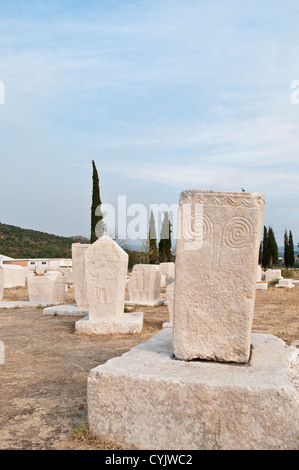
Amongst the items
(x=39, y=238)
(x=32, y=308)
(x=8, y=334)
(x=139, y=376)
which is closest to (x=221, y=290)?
(x=139, y=376)

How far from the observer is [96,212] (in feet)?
67.0

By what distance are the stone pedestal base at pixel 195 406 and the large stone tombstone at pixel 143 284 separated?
27.9 ft

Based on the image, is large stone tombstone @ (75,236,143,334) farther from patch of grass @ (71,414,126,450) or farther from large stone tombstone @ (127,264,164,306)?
large stone tombstone @ (127,264,164,306)

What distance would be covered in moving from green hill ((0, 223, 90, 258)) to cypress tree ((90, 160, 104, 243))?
20079 millimetres

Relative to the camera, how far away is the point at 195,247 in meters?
3.10

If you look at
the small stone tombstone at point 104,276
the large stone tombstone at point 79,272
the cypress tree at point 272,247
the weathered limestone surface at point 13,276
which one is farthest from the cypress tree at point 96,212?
the cypress tree at point 272,247

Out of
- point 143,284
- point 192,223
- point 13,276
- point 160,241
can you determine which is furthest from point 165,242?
point 192,223

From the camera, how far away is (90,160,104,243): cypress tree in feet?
65.2

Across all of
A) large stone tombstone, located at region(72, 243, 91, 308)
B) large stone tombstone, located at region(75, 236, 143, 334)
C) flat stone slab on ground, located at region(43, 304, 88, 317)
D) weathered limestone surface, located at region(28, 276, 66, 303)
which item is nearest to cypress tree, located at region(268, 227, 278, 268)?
weathered limestone surface, located at region(28, 276, 66, 303)

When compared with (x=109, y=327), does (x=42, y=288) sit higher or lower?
higher

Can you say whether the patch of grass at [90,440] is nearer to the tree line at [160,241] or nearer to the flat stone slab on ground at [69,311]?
the flat stone slab on ground at [69,311]

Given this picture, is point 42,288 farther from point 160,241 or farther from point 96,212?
point 160,241

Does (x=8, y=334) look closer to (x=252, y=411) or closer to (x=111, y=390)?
(x=111, y=390)

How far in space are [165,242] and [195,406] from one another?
26263 millimetres
